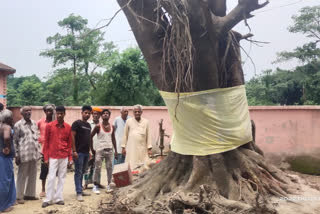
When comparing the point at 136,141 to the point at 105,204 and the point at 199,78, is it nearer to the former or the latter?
the point at 105,204

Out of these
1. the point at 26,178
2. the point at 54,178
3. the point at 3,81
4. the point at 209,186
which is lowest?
the point at 26,178

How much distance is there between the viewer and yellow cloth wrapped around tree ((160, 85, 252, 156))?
15.3 feet

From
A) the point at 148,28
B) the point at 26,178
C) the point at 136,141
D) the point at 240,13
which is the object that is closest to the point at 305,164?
the point at 136,141

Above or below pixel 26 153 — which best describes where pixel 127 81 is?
above

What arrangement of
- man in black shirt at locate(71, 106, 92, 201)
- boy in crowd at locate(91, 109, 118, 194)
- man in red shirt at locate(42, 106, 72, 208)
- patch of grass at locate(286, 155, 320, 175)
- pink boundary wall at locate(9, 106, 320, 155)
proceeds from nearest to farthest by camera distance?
1. man in red shirt at locate(42, 106, 72, 208)
2. man in black shirt at locate(71, 106, 92, 201)
3. boy in crowd at locate(91, 109, 118, 194)
4. patch of grass at locate(286, 155, 320, 175)
5. pink boundary wall at locate(9, 106, 320, 155)

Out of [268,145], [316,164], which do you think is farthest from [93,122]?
[316,164]

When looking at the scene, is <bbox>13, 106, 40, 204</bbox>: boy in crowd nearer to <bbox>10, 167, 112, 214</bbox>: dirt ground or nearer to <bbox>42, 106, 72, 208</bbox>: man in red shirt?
<bbox>10, 167, 112, 214</bbox>: dirt ground

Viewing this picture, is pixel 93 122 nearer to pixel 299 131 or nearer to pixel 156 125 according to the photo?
pixel 156 125

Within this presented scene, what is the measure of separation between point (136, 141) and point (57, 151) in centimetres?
158

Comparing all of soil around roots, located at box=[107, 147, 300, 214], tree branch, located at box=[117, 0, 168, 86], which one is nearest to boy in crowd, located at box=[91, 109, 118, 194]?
soil around roots, located at box=[107, 147, 300, 214]

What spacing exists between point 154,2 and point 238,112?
2.04 meters

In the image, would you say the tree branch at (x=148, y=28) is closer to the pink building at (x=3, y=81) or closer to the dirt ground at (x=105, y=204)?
the dirt ground at (x=105, y=204)

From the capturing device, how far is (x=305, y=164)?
8.16 metres

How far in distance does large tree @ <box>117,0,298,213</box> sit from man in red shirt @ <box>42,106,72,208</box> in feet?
4.75
